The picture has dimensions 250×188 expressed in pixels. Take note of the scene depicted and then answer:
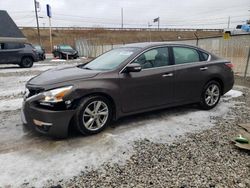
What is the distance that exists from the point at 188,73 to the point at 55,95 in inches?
107

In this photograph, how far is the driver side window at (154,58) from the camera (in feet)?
14.9

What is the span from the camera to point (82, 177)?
113 inches

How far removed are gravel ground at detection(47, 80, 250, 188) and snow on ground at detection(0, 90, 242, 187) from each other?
16 cm

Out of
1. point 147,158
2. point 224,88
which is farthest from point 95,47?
point 147,158

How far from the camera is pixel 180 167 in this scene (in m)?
3.09

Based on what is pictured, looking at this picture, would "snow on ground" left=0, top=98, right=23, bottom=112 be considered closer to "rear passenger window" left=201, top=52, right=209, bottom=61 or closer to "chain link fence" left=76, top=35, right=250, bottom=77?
"rear passenger window" left=201, top=52, right=209, bottom=61

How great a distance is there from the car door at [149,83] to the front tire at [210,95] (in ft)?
3.03

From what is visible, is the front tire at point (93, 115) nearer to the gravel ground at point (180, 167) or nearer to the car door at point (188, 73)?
the gravel ground at point (180, 167)

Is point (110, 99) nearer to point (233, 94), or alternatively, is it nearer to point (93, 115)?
point (93, 115)

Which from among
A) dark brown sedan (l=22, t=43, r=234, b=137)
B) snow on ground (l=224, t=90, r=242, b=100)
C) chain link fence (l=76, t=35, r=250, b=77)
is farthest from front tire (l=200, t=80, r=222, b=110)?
chain link fence (l=76, t=35, r=250, b=77)

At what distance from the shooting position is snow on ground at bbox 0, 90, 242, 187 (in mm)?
2968

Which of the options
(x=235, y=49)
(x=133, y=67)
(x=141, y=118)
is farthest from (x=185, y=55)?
(x=235, y=49)

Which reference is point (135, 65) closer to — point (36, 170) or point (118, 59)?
point (118, 59)

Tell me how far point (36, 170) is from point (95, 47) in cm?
2426
